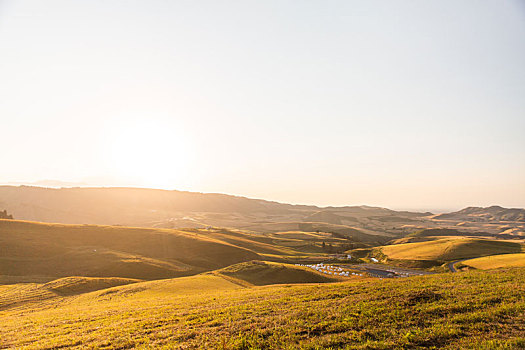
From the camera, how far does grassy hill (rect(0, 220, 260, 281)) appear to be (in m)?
77.8

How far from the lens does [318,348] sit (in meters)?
13.8

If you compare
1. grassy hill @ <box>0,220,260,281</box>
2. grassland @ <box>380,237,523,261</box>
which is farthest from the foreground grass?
grassland @ <box>380,237,523,261</box>

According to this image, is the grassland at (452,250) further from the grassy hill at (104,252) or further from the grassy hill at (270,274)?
the grassy hill at (104,252)

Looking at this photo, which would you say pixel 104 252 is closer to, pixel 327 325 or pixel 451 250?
pixel 327 325

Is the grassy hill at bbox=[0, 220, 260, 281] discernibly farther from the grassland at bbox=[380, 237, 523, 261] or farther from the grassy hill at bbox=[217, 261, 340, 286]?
the grassland at bbox=[380, 237, 523, 261]

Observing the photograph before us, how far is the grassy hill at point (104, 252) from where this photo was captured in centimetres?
7775

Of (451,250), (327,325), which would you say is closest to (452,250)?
(451,250)

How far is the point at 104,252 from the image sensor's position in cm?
9288

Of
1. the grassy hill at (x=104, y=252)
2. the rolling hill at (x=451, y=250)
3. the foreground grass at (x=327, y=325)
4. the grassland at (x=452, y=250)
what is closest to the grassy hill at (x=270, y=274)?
the grassy hill at (x=104, y=252)

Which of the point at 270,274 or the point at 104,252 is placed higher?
the point at 270,274

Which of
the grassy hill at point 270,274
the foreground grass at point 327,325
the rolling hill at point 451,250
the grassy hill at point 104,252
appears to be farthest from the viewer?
the rolling hill at point 451,250

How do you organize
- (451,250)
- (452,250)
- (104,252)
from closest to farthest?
(104,252) → (452,250) → (451,250)

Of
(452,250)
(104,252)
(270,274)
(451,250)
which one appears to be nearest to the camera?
(270,274)

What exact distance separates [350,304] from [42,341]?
2520 centimetres
